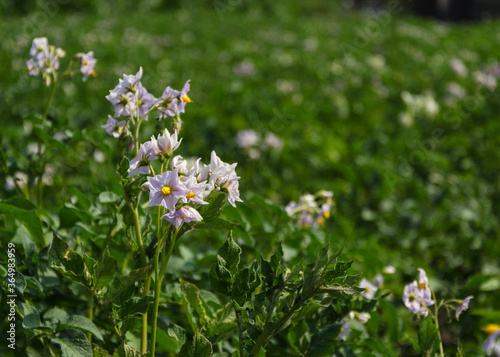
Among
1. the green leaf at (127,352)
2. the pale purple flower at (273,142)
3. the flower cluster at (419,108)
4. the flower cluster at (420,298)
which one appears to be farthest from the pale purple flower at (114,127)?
the flower cluster at (419,108)

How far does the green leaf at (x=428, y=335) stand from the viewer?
1.18 m

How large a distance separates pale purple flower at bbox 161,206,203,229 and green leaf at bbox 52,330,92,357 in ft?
1.14

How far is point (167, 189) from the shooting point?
38.3 inches

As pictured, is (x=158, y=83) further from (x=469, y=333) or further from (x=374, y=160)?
(x=469, y=333)

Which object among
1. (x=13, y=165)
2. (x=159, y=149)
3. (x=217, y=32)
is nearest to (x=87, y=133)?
(x=13, y=165)

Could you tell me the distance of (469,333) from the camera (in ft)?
6.32

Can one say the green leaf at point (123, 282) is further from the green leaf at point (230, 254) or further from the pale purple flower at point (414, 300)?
the pale purple flower at point (414, 300)

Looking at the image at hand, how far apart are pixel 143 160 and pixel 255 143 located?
2.26 m

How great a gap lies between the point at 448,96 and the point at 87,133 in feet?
13.6

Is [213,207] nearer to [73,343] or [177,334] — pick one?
[177,334]

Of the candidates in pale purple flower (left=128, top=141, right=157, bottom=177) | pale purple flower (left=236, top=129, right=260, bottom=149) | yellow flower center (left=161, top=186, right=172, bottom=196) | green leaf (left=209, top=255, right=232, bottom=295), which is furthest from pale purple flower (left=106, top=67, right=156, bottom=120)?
pale purple flower (left=236, top=129, right=260, bottom=149)

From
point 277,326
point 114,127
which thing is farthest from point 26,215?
point 277,326

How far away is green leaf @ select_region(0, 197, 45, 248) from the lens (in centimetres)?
127

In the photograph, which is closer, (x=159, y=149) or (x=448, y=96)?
(x=159, y=149)
